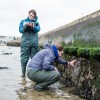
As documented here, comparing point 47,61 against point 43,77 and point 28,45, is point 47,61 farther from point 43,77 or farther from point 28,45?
point 28,45

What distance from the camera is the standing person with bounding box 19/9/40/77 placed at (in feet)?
32.7

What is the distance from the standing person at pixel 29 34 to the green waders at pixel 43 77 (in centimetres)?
164

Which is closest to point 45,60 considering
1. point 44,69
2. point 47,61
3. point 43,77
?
point 47,61

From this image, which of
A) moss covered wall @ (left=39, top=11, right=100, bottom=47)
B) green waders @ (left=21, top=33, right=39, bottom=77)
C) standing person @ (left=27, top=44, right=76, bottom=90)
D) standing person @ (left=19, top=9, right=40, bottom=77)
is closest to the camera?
standing person @ (left=27, top=44, right=76, bottom=90)

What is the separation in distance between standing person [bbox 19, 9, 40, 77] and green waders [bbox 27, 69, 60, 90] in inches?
64.4

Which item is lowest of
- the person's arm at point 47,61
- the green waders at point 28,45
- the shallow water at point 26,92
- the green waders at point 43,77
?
the shallow water at point 26,92

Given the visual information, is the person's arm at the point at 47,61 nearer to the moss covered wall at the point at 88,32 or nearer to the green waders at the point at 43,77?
the green waders at the point at 43,77

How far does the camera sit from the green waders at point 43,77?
8586 millimetres

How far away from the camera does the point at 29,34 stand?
33.6 feet

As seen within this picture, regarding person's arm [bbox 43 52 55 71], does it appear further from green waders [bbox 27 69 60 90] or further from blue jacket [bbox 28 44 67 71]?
green waders [bbox 27 69 60 90]

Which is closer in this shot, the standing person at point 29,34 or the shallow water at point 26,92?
the shallow water at point 26,92

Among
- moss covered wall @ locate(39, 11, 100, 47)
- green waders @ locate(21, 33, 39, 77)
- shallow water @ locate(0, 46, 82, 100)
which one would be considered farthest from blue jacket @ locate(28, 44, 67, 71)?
moss covered wall @ locate(39, 11, 100, 47)

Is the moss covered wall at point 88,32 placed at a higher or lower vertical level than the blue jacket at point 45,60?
higher

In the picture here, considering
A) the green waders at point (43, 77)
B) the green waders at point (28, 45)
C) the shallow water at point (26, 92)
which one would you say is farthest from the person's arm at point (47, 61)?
the green waders at point (28, 45)
